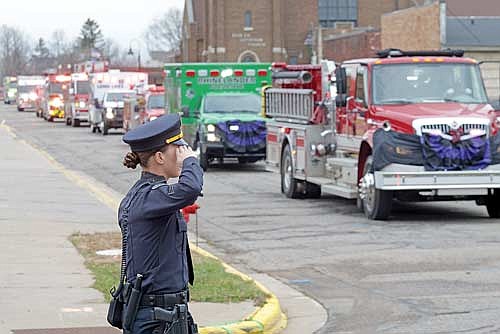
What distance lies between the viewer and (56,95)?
218 ft

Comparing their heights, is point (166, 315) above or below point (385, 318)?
above

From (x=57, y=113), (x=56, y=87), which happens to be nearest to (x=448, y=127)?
(x=57, y=113)

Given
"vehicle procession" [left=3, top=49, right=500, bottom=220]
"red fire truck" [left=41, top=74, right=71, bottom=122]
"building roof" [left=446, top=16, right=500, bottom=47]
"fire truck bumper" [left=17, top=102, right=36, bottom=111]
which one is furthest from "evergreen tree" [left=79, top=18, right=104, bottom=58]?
"vehicle procession" [left=3, top=49, right=500, bottom=220]

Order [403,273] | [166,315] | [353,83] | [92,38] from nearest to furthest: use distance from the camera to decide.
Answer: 1. [166,315]
2. [403,273]
3. [353,83]
4. [92,38]

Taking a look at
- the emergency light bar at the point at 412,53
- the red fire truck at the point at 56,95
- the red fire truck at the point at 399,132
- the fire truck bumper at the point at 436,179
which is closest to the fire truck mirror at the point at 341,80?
the red fire truck at the point at 399,132

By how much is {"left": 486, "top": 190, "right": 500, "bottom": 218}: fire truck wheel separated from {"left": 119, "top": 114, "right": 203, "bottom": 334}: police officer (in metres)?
12.2

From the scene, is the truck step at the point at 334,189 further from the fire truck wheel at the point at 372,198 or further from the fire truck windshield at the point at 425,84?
the fire truck windshield at the point at 425,84

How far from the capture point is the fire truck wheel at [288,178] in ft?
67.9

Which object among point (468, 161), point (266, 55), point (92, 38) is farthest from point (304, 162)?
point (92, 38)

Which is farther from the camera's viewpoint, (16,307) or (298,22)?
(298,22)

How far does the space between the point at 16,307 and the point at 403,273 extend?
439 centimetres

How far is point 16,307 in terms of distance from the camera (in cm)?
990

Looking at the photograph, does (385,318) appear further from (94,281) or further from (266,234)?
(266,234)

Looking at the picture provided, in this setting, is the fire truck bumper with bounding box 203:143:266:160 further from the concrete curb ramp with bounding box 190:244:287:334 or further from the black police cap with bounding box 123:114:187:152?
the black police cap with bounding box 123:114:187:152
